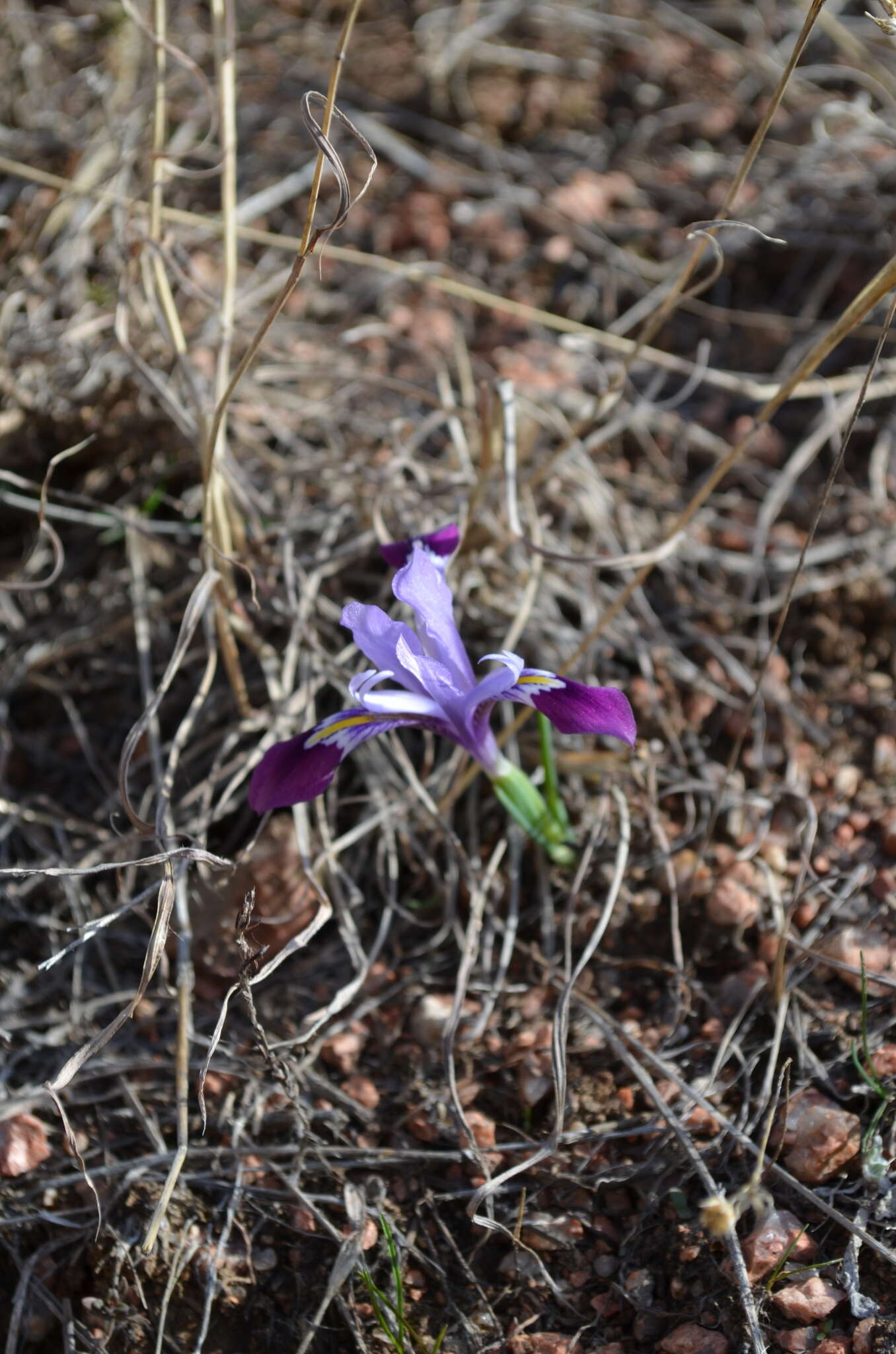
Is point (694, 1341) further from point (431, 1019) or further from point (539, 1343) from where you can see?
point (431, 1019)

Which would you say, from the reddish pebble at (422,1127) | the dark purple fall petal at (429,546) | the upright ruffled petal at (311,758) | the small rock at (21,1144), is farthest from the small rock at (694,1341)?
the dark purple fall petal at (429,546)

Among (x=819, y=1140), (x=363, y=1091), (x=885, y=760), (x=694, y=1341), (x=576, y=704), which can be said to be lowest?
(x=363, y=1091)

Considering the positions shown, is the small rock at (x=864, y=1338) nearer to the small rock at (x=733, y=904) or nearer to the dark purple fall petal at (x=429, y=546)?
the small rock at (x=733, y=904)

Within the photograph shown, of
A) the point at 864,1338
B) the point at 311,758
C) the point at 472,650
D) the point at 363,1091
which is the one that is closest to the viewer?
the point at 864,1338

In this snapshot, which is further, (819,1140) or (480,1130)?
(480,1130)

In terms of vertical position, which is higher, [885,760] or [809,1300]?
[885,760]

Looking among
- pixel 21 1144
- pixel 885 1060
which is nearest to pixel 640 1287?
pixel 885 1060

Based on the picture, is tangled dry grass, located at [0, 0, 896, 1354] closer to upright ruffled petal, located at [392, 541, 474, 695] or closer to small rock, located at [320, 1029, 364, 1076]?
small rock, located at [320, 1029, 364, 1076]

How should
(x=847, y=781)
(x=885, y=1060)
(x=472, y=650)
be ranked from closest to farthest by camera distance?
(x=885, y=1060), (x=847, y=781), (x=472, y=650)
